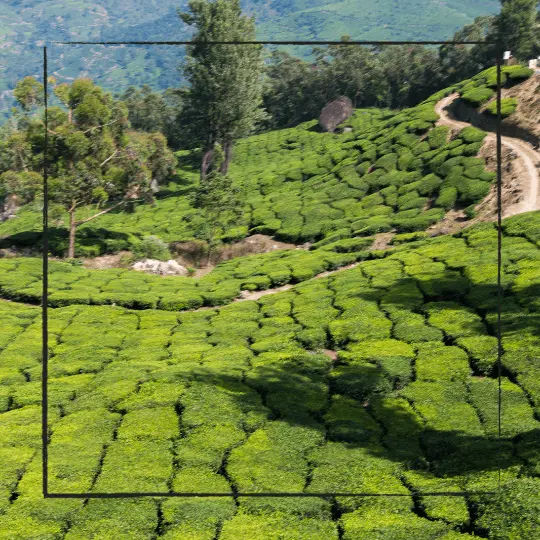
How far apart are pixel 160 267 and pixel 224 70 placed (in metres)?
26.7

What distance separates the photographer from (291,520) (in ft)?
54.5

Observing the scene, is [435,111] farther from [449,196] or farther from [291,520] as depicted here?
[291,520]

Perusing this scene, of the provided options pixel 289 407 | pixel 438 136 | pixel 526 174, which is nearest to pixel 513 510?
pixel 289 407

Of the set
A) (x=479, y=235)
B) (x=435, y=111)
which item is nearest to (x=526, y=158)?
(x=479, y=235)

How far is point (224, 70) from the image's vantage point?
6481cm

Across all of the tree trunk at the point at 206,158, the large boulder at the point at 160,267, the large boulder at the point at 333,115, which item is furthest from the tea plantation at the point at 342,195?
the large boulder at the point at 333,115

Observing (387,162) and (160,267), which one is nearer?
(160,267)

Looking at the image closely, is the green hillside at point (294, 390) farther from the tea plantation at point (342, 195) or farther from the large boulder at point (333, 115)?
Answer: the large boulder at point (333, 115)

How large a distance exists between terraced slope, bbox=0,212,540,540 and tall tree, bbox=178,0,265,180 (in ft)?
116

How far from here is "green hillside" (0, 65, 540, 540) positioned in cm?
1689

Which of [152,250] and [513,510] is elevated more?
[152,250]

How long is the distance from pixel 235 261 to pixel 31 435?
88.5ft

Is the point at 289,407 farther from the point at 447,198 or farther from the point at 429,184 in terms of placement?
the point at 429,184

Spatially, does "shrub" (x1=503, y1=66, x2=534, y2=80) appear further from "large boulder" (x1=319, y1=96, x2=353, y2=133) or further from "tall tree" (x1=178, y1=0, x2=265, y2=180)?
"large boulder" (x1=319, y1=96, x2=353, y2=133)
